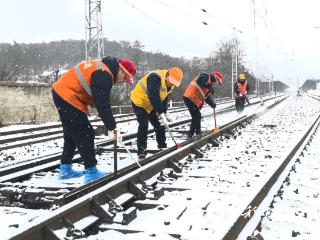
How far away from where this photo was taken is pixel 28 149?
10664 millimetres

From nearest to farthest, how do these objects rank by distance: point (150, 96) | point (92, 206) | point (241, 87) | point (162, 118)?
point (92, 206) → point (150, 96) → point (162, 118) → point (241, 87)

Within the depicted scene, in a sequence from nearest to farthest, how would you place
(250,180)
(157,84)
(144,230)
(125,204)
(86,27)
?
(144,230) → (125,204) → (250,180) → (157,84) → (86,27)

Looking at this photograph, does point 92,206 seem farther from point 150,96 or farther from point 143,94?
point 143,94

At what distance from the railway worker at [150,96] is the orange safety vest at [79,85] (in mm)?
1940

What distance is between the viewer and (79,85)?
19.6 feet

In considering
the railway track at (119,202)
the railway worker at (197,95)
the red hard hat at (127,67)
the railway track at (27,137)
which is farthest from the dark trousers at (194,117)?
the red hard hat at (127,67)

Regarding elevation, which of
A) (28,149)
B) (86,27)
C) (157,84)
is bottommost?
(28,149)

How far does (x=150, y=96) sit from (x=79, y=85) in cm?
213

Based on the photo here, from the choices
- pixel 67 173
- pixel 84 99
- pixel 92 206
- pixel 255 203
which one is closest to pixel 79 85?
pixel 84 99

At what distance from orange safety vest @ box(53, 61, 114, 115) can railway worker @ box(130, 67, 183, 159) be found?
194cm

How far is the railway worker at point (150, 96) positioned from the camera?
311 inches

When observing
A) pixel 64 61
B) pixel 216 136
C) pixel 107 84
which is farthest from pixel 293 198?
pixel 64 61

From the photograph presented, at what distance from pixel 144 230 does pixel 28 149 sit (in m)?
7.11

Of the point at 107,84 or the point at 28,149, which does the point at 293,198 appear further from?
the point at 28,149
